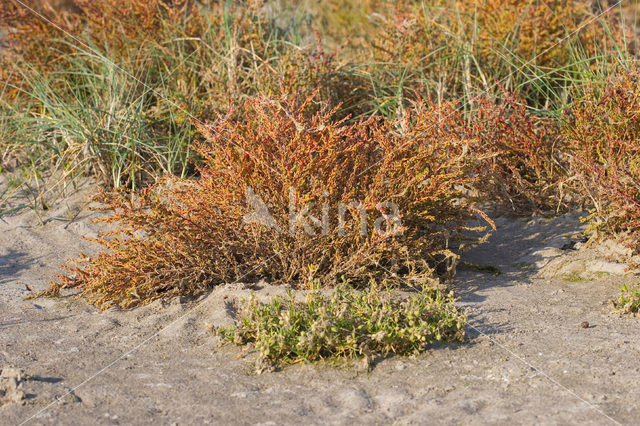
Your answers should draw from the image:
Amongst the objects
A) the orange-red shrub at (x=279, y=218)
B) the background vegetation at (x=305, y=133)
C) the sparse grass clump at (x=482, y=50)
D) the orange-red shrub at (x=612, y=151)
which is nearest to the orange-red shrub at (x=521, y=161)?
the background vegetation at (x=305, y=133)

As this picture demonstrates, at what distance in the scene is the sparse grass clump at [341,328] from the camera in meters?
2.81

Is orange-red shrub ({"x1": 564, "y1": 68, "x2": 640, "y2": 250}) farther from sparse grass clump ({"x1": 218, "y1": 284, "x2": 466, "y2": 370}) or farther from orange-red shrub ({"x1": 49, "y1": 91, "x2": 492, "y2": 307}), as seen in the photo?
sparse grass clump ({"x1": 218, "y1": 284, "x2": 466, "y2": 370})

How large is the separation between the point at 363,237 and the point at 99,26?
3.76 metres

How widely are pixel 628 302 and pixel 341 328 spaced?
141 cm

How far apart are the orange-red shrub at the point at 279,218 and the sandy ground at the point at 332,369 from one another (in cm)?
16

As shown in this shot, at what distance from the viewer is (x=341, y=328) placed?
287 cm

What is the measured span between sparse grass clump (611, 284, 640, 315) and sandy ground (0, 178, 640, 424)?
0.05 metres

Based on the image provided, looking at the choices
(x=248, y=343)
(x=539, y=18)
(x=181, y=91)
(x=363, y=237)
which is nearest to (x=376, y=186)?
(x=363, y=237)

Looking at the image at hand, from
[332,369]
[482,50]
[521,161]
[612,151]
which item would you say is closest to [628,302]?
[612,151]

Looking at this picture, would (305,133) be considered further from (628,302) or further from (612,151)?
(612,151)

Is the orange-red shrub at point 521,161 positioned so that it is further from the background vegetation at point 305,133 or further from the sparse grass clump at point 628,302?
the sparse grass clump at point 628,302

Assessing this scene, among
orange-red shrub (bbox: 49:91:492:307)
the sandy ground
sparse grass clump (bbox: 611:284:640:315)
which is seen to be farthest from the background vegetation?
sparse grass clump (bbox: 611:284:640:315)

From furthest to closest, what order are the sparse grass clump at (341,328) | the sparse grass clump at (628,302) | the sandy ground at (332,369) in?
1. the sparse grass clump at (628,302)
2. the sparse grass clump at (341,328)
3. the sandy ground at (332,369)

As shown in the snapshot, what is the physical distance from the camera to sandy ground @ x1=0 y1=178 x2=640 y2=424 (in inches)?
96.6
